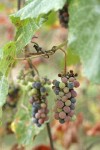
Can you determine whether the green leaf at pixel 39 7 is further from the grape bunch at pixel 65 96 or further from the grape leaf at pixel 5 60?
the grape bunch at pixel 65 96

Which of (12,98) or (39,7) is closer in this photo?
(39,7)

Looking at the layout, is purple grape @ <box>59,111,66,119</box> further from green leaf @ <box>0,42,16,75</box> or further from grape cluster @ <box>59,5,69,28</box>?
grape cluster @ <box>59,5,69,28</box>

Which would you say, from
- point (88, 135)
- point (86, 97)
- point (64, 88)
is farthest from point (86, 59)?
point (86, 97)

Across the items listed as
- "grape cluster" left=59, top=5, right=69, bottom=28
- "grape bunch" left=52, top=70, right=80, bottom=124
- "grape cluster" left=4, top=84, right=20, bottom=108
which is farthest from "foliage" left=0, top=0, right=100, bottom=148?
"grape cluster" left=4, top=84, right=20, bottom=108

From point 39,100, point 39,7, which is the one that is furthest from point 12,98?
point 39,7

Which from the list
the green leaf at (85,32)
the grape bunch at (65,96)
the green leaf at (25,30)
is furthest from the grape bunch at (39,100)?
the green leaf at (85,32)

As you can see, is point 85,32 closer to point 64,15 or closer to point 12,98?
point 64,15
